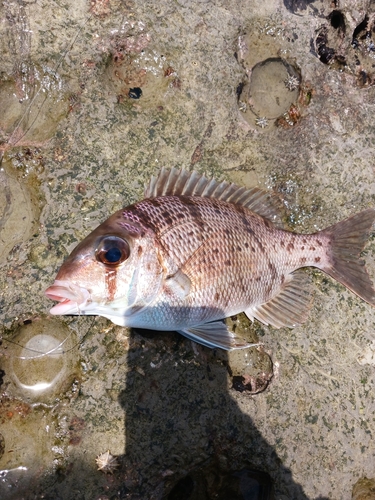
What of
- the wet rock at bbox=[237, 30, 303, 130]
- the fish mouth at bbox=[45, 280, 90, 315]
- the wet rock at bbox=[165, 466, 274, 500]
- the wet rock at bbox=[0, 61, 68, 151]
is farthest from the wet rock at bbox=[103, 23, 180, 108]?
the wet rock at bbox=[165, 466, 274, 500]

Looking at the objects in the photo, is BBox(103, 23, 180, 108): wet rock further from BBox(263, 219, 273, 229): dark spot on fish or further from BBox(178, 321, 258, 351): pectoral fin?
BBox(178, 321, 258, 351): pectoral fin

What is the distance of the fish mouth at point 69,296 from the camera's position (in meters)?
1.79

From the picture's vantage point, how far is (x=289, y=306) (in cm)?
262

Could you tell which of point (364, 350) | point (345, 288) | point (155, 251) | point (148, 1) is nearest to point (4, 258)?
point (155, 251)

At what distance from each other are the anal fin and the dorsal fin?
0.46 metres

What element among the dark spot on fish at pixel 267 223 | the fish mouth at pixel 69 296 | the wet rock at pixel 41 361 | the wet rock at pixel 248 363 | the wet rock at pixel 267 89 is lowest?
the wet rock at pixel 41 361


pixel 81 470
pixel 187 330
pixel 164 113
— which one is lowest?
pixel 81 470

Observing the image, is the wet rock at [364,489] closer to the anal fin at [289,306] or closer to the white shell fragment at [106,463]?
the anal fin at [289,306]

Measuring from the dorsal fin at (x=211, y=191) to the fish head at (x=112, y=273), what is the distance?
0.41 m

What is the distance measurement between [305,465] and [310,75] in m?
2.93

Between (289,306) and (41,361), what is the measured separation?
1.73 m

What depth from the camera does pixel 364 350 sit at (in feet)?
8.95

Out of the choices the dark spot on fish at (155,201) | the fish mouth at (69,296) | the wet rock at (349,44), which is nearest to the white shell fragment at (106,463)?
the fish mouth at (69,296)

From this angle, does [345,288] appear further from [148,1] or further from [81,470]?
[148,1]
